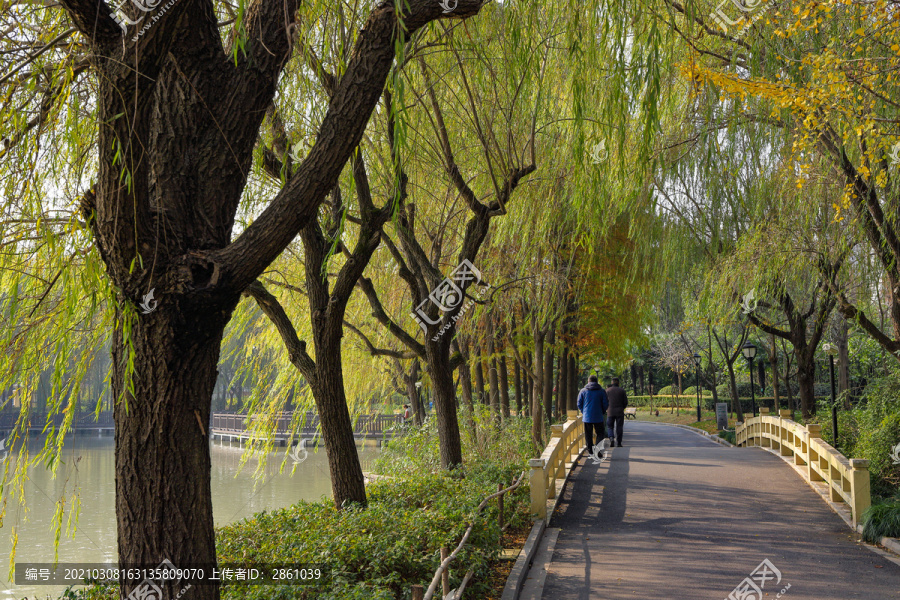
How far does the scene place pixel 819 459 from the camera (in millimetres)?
10445

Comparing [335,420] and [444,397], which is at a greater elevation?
[444,397]

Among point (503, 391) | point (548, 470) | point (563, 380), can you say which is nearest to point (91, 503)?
point (503, 391)

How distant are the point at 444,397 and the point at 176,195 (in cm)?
643

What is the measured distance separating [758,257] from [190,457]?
31.0 ft

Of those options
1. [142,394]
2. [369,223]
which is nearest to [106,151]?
[142,394]

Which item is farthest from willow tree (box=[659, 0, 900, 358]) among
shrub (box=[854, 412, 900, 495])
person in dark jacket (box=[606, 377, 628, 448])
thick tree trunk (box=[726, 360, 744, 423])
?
thick tree trunk (box=[726, 360, 744, 423])

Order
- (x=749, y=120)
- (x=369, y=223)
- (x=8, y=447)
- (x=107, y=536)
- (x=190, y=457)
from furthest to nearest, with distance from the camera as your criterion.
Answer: (x=107, y=536), (x=749, y=120), (x=369, y=223), (x=8, y=447), (x=190, y=457)

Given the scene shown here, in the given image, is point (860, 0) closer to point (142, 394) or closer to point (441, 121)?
point (441, 121)

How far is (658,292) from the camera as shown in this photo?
1364 centimetres

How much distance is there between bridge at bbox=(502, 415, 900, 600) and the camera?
6004 millimetres

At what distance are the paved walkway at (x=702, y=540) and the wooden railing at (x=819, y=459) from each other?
0.96 feet

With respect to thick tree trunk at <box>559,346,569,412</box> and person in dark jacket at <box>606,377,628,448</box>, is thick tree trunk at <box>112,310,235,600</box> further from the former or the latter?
thick tree trunk at <box>559,346,569,412</box>

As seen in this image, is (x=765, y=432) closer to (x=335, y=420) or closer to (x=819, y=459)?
(x=819, y=459)

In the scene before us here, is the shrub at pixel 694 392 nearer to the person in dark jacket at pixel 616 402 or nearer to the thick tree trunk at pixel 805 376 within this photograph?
the thick tree trunk at pixel 805 376
